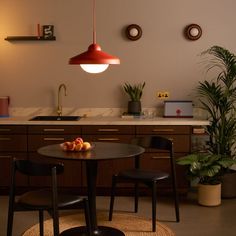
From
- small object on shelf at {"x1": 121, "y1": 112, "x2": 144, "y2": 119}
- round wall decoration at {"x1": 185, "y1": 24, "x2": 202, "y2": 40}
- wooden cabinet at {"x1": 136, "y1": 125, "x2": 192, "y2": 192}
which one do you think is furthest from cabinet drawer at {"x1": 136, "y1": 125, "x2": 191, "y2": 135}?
round wall decoration at {"x1": 185, "y1": 24, "x2": 202, "y2": 40}

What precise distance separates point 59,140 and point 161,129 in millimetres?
1143

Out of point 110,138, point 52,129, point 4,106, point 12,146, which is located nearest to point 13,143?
point 12,146

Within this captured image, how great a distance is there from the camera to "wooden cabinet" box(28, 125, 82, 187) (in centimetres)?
512

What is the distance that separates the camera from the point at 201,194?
4820 mm

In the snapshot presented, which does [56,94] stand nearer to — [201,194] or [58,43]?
[58,43]

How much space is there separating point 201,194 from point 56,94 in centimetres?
214

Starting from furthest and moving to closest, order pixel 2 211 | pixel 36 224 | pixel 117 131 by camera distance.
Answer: pixel 117 131 < pixel 2 211 < pixel 36 224

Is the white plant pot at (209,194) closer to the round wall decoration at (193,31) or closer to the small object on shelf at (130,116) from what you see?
the small object on shelf at (130,116)

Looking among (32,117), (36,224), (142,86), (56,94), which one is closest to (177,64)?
(142,86)

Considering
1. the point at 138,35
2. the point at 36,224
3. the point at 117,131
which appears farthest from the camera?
the point at 138,35

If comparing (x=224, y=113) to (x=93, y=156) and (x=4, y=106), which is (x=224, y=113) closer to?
(x=93, y=156)

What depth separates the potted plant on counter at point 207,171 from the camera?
4723 mm

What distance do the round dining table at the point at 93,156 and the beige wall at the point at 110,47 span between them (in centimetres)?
166

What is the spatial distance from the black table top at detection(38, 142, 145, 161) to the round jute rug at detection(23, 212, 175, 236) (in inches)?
30.1
